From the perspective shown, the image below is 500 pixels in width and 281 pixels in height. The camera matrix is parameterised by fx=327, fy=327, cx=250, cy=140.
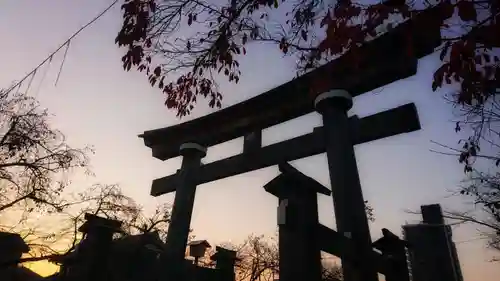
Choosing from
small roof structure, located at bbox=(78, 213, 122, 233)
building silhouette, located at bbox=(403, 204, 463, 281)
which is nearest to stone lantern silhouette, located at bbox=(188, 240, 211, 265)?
building silhouette, located at bbox=(403, 204, 463, 281)

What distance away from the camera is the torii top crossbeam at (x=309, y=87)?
4.23m

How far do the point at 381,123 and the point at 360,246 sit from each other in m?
1.95

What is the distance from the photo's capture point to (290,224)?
2461 millimetres

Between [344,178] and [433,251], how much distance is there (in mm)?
3701

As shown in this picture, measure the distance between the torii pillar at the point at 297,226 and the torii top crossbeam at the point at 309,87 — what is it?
1.64 metres

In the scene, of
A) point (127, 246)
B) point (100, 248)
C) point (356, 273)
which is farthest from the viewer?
point (127, 246)

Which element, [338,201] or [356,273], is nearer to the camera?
[356,273]

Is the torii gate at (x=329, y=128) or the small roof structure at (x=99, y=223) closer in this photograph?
the torii gate at (x=329, y=128)

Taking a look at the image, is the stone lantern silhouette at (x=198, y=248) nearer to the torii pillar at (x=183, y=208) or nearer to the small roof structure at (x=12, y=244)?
the torii pillar at (x=183, y=208)

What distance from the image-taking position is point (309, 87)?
207 inches

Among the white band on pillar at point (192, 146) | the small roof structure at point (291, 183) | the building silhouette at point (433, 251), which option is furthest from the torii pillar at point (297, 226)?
the building silhouette at point (433, 251)

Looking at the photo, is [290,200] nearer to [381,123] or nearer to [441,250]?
[381,123]

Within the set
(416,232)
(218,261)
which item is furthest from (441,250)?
(218,261)

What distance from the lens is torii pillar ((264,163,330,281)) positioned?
2.38 meters
